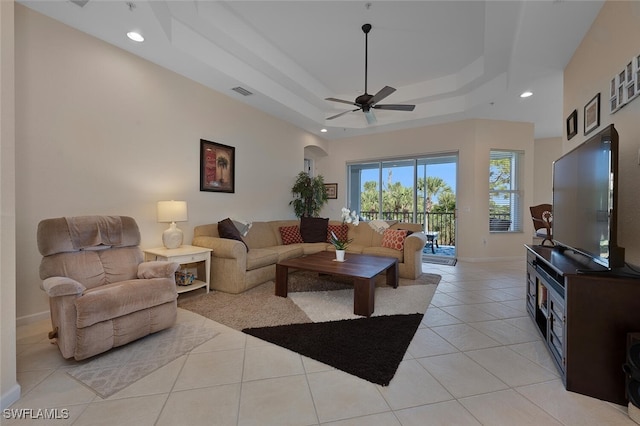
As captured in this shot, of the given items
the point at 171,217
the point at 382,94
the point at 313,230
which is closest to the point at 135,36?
the point at 171,217

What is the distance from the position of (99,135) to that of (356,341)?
337cm

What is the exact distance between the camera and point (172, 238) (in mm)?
3229

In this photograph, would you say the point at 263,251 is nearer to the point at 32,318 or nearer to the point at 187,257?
the point at 187,257

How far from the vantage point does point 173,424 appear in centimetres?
138

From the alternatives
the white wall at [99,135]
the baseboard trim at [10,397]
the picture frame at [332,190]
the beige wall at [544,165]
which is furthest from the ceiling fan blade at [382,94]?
the beige wall at [544,165]

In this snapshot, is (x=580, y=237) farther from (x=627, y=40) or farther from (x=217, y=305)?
(x=217, y=305)

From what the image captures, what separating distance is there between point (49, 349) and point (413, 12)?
4628mm

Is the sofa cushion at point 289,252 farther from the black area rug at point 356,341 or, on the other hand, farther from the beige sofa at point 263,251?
the black area rug at point 356,341

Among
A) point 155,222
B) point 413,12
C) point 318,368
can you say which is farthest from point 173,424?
point 413,12

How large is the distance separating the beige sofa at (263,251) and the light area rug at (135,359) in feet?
3.31

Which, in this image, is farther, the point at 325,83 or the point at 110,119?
the point at 325,83

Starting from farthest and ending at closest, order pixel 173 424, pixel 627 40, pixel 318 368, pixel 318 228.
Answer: pixel 318 228
pixel 627 40
pixel 318 368
pixel 173 424

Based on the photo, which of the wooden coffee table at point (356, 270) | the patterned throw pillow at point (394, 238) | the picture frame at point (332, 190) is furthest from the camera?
the picture frame at point (332, 190)

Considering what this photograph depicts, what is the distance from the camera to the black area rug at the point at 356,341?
6.07ft
